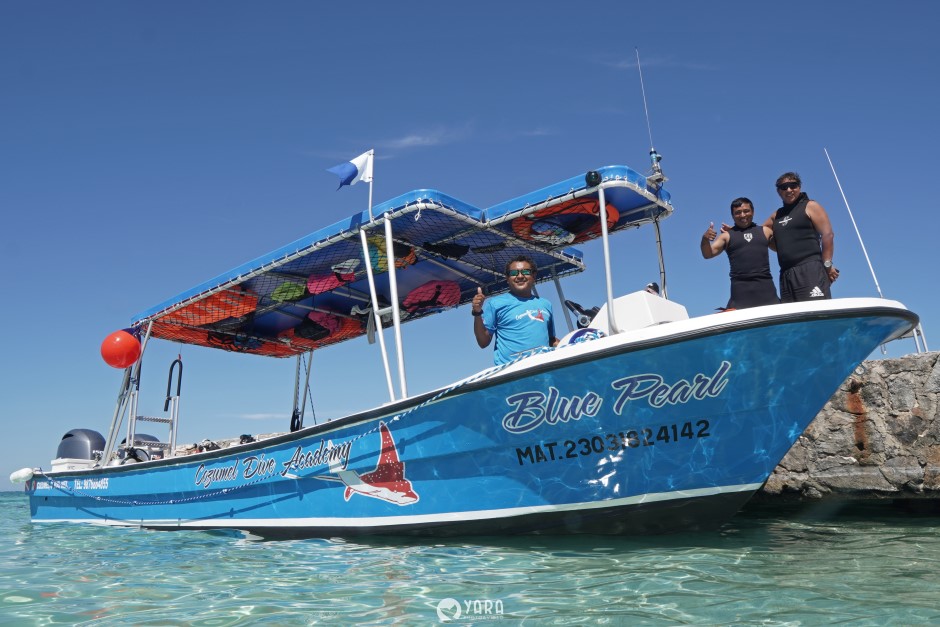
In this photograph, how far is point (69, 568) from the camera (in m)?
4.55

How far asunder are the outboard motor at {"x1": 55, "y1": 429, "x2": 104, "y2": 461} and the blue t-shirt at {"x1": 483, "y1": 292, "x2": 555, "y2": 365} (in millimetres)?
7681

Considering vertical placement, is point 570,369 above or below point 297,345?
below

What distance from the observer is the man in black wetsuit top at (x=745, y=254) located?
14.8 ft

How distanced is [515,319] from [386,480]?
5.67 ft

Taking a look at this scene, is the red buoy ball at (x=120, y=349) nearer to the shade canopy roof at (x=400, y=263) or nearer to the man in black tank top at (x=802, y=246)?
the shade canopy roof at (x=400, y=263)

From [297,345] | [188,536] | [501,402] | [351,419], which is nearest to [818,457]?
[501,402]

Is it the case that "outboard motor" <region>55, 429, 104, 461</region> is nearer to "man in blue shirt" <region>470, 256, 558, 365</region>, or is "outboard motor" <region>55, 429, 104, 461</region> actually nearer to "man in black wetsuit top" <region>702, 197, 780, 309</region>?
"man in blue shirt" <region>470, 256, 558, 365</region>

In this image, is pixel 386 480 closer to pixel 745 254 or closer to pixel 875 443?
pixel 745 254

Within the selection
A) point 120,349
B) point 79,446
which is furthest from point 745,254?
point 79,446

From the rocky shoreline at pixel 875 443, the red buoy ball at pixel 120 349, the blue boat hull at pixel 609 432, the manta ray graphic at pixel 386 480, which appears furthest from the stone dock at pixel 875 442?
the red buoy ball at pixel 120 349

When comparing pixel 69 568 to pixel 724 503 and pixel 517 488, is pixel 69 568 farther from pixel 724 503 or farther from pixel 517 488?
pixel 724 503

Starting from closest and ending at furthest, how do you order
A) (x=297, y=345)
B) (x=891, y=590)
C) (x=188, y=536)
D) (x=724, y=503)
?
(x=891, y=590) < (x=724, y=503) < (x=188, y=536) < (x=297, y=345)

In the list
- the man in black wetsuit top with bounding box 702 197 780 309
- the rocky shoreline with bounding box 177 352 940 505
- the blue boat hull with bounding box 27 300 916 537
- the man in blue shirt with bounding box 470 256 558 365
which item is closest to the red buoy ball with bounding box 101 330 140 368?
the blue boat hull with bounding box 27 300 916 537

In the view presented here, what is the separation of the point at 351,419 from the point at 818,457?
14.5 ft
